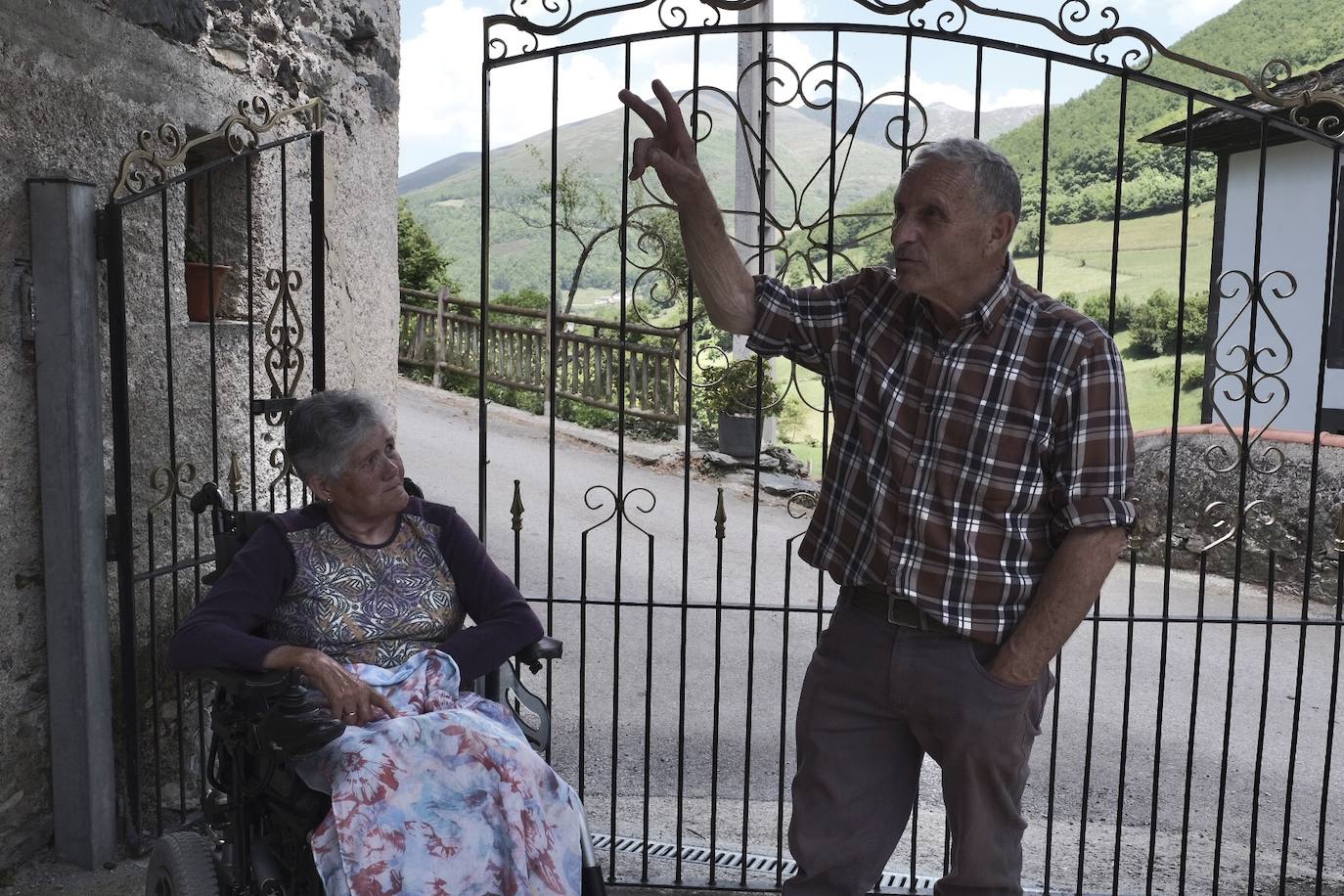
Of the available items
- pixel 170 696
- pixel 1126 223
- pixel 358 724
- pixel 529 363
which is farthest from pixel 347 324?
pixel 1126 223

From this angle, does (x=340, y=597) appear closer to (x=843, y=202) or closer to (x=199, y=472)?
(x=199, y=472)

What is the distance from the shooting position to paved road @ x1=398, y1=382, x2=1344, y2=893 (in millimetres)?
3287

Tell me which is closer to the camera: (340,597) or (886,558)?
(886,558)

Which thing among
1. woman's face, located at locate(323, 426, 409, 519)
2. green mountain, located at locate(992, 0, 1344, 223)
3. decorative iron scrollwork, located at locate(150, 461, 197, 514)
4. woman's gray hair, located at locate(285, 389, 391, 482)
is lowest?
decorative iron scrollwork, located at locate(150, 461, 197, 514)

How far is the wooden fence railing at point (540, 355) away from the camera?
11203 millimetres

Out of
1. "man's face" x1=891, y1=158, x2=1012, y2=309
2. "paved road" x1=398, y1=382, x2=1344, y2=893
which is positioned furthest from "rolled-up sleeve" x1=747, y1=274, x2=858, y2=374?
"paved road" x1=398, y1=382, x2=1344, y2=893

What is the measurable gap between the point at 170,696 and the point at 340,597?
1394mm

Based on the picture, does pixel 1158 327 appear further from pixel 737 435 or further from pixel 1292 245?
pixel 737 435

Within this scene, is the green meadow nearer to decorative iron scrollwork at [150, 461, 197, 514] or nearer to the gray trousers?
decorative iron scrollwork at [150, 461, 197, 514]

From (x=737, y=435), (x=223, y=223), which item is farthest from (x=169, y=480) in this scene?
(x=737, y=435)

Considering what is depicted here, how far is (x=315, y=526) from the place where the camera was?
8.13ft

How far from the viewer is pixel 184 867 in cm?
235

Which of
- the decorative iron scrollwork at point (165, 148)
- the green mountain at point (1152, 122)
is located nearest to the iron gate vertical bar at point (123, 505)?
the decorative iron scrollwork at point (165, 148)

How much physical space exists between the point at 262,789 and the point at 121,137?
1.82m
